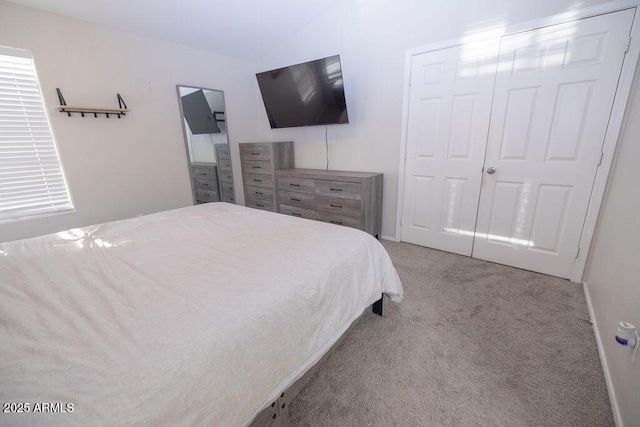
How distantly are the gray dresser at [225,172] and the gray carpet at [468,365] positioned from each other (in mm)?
2775

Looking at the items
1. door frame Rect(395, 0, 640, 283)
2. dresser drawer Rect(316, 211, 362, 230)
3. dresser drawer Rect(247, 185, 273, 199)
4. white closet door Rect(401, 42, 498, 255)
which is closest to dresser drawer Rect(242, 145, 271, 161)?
dresser drawer Rect(247, 185, 273, 199)

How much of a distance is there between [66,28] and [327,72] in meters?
2.36

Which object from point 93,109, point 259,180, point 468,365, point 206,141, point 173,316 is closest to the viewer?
point 173,316

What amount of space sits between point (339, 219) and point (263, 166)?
136cm

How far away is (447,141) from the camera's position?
8.59ft

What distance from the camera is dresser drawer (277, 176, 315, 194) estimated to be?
10.5ft

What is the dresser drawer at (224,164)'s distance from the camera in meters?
3.64

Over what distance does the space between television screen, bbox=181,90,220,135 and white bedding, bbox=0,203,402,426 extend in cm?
200

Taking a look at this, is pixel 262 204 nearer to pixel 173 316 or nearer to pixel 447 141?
pixel 447 141

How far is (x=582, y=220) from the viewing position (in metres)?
2.12

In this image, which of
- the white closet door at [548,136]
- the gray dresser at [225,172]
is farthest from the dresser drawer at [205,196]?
the white closet door at [548,136]

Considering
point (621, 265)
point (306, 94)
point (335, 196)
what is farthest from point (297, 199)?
point (621, 265)

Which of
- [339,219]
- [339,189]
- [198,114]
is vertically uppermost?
[198,114]

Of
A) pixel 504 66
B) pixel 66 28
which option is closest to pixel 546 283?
pixel 504 66
